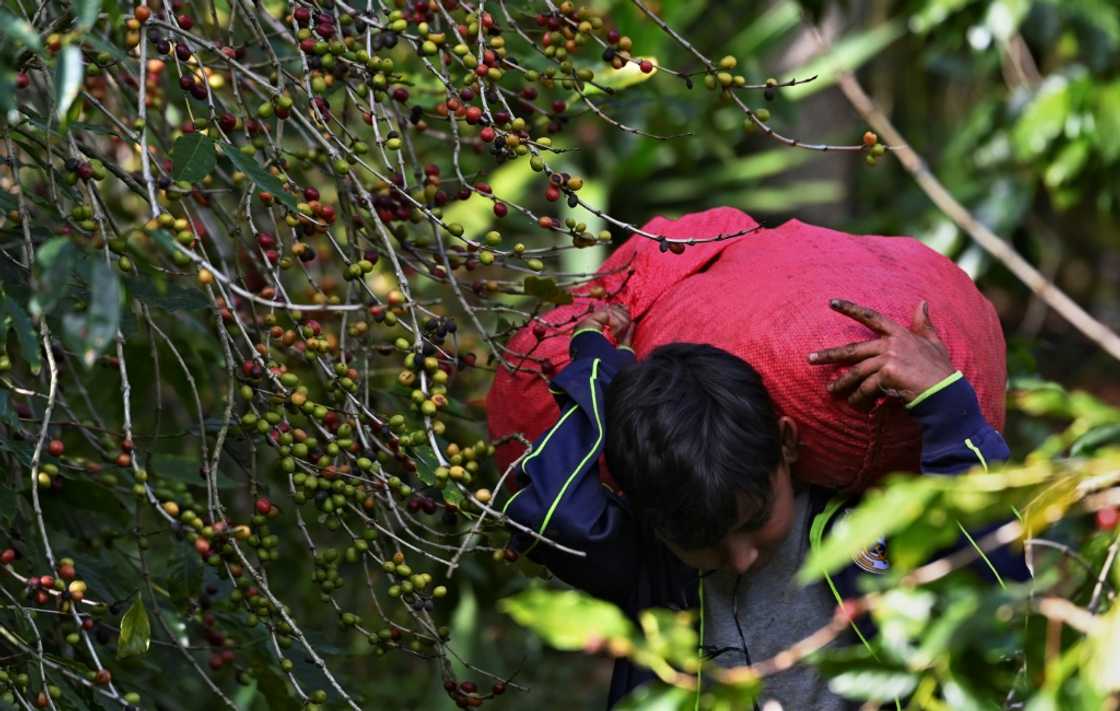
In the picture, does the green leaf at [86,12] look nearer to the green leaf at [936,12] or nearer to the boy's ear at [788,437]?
the boy's ear at [788,437]

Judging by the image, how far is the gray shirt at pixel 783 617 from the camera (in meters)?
1.90

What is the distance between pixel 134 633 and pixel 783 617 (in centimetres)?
79

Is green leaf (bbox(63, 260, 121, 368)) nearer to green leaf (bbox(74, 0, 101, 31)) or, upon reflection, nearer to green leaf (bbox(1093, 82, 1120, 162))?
green leaf (bbox(74, 0, 101, 31))

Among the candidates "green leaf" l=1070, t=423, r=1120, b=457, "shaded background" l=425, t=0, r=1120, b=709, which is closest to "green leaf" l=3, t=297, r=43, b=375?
"shaded background" l=425, t=0, r=1120, b=709

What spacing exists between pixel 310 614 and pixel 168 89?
50.9 inches

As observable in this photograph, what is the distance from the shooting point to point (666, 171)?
19.7ft

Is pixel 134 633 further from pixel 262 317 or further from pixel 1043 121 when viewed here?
pixel 1043 121

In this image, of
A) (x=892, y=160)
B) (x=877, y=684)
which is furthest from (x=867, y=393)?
(x=892, y=160)

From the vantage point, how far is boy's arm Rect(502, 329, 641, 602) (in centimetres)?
179

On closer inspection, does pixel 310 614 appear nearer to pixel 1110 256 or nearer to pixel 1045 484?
pixel 1045 484

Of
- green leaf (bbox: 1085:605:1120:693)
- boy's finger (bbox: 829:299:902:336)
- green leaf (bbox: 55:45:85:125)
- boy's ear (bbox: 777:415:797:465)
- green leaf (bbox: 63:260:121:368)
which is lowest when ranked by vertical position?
boy's ear (bbox: 777:415:797:465)

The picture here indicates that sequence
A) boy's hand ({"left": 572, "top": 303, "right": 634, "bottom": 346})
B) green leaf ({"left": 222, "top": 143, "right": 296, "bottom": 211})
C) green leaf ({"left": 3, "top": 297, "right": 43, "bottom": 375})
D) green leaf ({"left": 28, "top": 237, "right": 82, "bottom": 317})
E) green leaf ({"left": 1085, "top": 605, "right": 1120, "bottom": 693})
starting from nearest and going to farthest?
green leaf ({"left": 1085, "top": 605, "right": 1120, "bottom": 693}), green leaf ({"left": 28, "top": 237, "right": 82, "bottom": 317}), green leaf ({"left": 3, "top": 297, "right": 43, "bottom": 375}), green leaf ({"left": 222, "top": 143, "right": 296, "bottom": 211}), boy's hand ({"left": 572, "top": 303, "right": 634, "bottom": 346})

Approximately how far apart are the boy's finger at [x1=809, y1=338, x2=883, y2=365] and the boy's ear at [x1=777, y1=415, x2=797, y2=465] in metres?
0.09

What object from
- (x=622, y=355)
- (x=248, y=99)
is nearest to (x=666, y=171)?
(x=248, y=99)
